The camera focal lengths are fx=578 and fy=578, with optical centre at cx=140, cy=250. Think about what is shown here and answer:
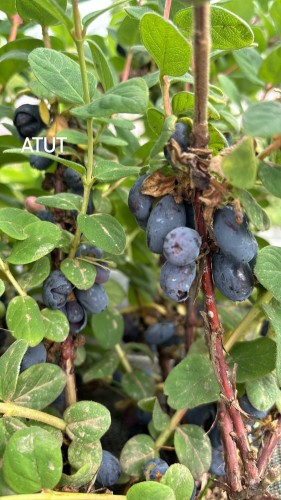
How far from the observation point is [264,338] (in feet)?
2.09

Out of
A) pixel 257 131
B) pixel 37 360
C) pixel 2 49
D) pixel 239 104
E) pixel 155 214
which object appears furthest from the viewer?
pixel 239 104

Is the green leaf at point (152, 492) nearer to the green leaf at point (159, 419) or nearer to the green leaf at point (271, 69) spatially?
the green leaf at point (159, 419)

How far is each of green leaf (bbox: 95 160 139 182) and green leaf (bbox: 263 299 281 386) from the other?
0.19 m

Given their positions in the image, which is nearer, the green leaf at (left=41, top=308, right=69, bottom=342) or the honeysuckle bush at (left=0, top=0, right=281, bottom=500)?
the honeysuckle bush at (left=0, top=0, right=281, bottom=500)

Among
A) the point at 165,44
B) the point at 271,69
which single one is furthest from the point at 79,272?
the point at 271,69

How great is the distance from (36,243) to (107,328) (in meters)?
0.26

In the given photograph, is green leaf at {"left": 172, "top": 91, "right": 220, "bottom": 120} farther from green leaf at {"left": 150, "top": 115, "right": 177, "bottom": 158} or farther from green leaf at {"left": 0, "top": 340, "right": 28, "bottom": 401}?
green leaf at {"left": 0, "top": 340, "right": 28, "bottom": 401}

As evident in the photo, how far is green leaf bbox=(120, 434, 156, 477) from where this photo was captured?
0.62 m

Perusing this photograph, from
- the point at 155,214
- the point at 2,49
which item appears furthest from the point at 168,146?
the point at 2,49

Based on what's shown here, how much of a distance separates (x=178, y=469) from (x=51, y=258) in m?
0.28

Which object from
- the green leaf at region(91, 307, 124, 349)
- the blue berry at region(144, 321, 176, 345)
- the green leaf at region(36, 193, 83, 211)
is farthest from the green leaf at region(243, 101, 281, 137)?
the blue berry at region(144, 321, 176, 345)

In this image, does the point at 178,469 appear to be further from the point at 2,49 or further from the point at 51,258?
the point at 2,49

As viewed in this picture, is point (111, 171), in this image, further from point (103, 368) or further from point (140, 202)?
point (103, 368)

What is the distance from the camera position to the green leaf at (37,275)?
0.61m
